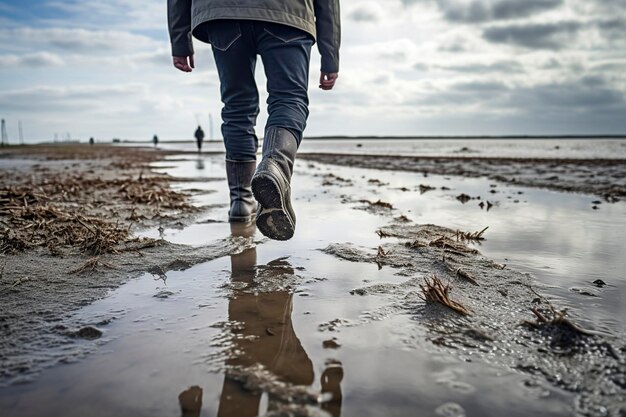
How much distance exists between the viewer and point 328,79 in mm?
2678

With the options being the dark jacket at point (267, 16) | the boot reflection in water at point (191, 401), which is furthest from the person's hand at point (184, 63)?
the boot reflection in water at point (191, 401)

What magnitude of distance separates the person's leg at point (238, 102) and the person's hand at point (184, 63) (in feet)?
1.19

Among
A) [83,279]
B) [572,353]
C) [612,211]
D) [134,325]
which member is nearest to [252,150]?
[83,279]

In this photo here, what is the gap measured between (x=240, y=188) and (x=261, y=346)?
2.17 m

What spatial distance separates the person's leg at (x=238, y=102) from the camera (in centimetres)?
248

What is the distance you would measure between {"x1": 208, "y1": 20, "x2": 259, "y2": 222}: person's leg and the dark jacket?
110 mm

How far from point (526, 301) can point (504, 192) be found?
14.4 ft

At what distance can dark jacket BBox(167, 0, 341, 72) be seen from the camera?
2.29m

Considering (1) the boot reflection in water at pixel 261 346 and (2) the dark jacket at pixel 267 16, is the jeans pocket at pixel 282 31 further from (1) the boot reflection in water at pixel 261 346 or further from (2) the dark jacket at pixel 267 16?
(1) the boot reflection in water at pixel 261 346

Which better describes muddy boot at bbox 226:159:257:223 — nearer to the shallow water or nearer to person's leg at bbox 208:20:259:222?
person's leg at bbox 208:20:259:222

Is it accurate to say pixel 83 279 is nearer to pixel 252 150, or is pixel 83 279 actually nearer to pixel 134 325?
pixel 134 325

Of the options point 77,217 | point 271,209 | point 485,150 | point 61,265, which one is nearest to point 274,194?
point 271,209

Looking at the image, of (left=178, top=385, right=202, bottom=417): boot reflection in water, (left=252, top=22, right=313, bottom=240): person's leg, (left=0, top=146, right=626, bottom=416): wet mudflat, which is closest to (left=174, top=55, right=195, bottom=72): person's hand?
(left=252, top=22, right=313, bottom=240): person's leg

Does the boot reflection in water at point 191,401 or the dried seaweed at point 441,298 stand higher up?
the dried seaweed at point 441,298
